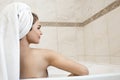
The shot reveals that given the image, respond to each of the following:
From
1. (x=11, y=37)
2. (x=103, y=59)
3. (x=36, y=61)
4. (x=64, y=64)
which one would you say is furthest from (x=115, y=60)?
(x=11, y=37)

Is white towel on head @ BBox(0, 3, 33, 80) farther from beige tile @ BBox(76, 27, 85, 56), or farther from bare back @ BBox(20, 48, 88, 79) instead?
beige tile @ BBox(76, 27, 85, 56)

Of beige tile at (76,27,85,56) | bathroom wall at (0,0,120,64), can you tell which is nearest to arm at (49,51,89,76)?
bathroom wall at (0,0,120,64)

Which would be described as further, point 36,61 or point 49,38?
point 49,38

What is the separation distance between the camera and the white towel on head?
3.32ft

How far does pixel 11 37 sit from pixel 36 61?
23 centimetres

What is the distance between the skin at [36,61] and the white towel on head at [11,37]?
0.09 metres

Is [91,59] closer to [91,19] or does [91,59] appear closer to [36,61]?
[91,19]

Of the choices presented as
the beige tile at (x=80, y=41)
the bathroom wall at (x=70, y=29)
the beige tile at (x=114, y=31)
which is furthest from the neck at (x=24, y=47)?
the beige tile at (x=80, y=41)

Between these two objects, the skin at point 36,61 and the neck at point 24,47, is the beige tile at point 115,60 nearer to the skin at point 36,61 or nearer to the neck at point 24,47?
the skin at point 36,61

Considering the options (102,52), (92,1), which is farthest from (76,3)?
(102,52)

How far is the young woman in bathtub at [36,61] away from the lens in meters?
1.18

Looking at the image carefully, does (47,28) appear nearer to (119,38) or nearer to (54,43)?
(54,43)

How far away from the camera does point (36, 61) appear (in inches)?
47.1

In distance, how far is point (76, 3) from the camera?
2.73 meters
